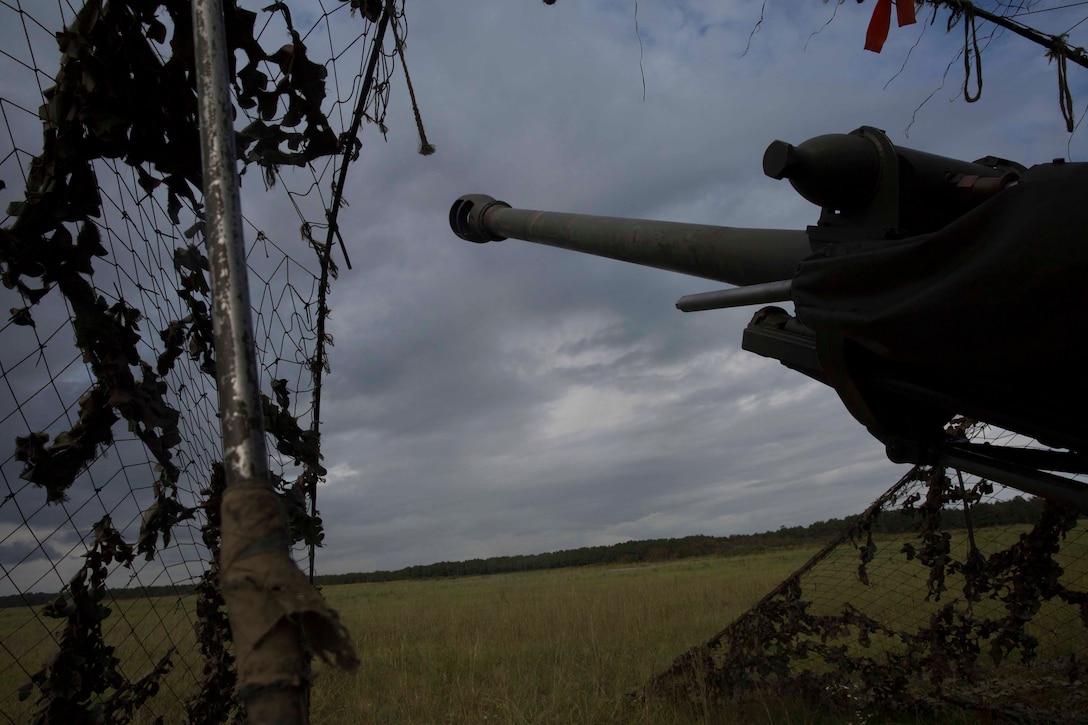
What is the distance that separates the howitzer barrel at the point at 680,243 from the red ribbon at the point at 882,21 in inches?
43.5

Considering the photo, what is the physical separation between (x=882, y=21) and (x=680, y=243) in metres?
1.28

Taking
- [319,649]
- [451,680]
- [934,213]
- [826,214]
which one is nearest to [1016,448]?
[934,213]

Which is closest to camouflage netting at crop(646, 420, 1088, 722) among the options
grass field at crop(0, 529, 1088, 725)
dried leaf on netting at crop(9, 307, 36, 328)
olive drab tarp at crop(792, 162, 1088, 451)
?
grass field at crop(0, 529, 1088, 725)

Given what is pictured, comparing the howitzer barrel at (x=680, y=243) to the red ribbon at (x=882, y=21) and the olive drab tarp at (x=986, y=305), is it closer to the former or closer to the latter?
the olive drab tarp at (x=986, y=305)

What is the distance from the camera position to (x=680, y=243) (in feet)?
8.63

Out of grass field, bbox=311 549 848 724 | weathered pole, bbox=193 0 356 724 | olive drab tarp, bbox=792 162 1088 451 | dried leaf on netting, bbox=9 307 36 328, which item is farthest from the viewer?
grass field, bbox=311 549 848 724

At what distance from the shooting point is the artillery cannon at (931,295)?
149 centimetres

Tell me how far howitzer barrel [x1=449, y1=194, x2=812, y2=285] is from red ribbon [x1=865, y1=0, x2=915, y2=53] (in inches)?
43.5

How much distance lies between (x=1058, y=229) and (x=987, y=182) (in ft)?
2.04

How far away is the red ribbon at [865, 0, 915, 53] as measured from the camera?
2.93 m

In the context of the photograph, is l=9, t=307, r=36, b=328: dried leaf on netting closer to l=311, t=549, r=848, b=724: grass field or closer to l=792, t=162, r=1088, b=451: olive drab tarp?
l=311, t=549, r=848, b=724: grass field

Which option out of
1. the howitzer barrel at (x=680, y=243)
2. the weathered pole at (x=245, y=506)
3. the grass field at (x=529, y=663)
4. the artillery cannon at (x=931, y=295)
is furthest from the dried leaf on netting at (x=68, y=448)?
the artillery cannon at (x=931, y=295)

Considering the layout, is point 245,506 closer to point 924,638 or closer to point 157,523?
point 157,523

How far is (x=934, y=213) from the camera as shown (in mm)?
2135
